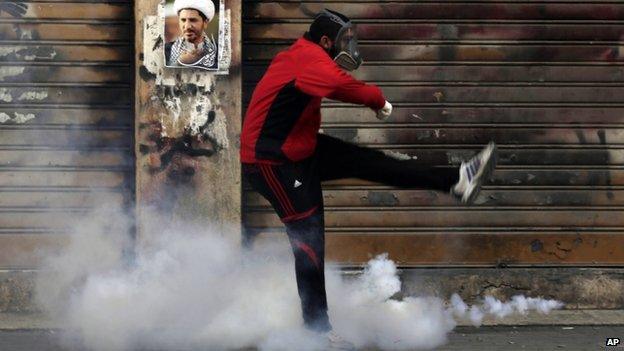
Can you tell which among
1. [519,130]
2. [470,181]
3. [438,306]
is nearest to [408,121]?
[519,130]

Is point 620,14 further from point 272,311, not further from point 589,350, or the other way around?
point 272,311

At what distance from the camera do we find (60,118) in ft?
26.0

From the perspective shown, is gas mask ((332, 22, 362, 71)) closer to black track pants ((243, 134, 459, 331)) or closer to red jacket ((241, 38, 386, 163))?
red jacket ((241, 38, 386, 163))

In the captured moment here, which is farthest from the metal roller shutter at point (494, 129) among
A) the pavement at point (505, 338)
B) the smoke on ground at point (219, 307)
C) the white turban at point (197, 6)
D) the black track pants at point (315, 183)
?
the black track pants at point (315, 183)

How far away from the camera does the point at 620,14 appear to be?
811 cm

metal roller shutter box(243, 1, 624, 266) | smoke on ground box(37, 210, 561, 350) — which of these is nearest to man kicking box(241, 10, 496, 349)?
smoke on ground box(37, 210, 561, 350)

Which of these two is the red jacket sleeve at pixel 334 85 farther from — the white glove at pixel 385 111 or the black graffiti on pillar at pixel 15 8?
the black graffiti on pillar at pixel 15 8

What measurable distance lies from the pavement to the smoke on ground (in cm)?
11

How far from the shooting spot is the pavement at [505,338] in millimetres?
6656

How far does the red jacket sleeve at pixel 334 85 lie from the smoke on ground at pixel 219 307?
4.36 ft

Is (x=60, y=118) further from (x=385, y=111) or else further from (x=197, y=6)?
(x=385, y=111)

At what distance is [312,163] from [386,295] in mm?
1160

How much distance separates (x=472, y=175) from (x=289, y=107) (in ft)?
3.46

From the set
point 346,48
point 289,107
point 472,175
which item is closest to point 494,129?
point 472,175
